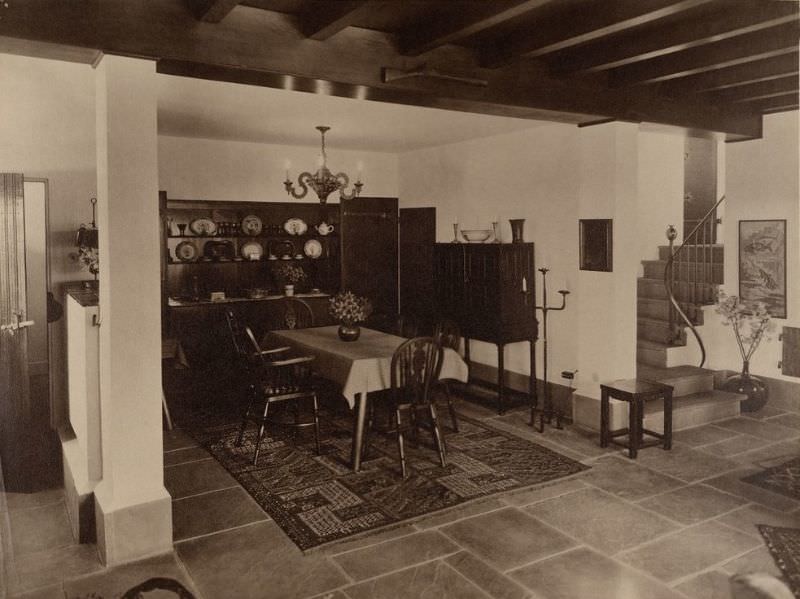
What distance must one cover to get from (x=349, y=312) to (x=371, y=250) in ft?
10.3

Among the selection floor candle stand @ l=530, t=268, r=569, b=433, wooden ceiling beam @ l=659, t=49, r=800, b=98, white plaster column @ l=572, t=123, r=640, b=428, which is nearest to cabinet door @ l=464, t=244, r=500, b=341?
floor candle stand @ l=530, t=268, r=569, b=433

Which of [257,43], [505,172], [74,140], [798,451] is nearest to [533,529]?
[798,451]

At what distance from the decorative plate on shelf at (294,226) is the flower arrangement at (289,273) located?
42 cm

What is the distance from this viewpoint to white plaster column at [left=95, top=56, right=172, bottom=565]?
328 centimetres

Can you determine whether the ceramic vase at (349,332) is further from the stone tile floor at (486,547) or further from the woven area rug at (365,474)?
the stone tile floor at (486,547)

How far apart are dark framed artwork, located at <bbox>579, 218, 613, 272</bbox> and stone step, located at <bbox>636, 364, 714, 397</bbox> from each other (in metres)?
1.26

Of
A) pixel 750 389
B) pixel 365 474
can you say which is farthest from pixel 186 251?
pixel 750 389

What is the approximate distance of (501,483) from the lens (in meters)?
4.54

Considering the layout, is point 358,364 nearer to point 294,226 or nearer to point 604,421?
point 604,421

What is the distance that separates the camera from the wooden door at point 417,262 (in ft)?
27.2

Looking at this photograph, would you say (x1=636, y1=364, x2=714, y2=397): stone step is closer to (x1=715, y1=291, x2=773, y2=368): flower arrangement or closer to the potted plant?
(x1=715, y1=291, x2=773, y2=368): flower arrangement

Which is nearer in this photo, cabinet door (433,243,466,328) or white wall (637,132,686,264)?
cabinet door (433,243,466,328)

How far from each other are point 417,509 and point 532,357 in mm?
2755

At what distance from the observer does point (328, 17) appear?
10.5 feet
